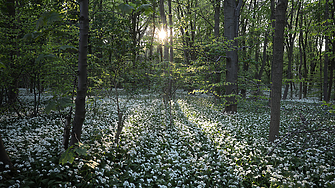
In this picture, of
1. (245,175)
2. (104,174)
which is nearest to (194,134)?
(245,175)

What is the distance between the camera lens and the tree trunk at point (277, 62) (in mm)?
5383

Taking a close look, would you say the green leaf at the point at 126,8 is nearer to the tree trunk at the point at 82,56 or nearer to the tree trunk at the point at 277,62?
the tree trunk at the point at 82,56

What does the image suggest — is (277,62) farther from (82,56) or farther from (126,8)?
(82,56)

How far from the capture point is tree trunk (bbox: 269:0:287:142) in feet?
17.7

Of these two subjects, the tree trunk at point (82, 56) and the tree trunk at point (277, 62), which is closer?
the tree trunk at point (82, 56)

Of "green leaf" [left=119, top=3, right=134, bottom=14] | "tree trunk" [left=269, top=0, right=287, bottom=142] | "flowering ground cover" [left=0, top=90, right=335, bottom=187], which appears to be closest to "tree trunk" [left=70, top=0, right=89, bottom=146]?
"flowering ground cover" [left=0, top=90, right=335, bottom=187]

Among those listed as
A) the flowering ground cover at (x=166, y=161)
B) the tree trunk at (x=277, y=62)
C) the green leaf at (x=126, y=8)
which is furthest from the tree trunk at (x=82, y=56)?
the tree trunk at (x=277, y=62)

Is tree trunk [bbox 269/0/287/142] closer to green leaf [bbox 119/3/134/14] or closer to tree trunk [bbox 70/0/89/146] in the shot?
green leaf [bbox 119/3/134/14]

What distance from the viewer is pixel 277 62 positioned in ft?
18.2

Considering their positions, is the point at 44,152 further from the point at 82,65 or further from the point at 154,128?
the point at 154,128

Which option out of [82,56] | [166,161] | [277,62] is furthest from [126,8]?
[277,62]

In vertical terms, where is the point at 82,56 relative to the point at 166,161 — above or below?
above

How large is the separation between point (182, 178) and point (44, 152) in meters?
3.41

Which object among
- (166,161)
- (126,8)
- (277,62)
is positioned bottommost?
(166,161)
